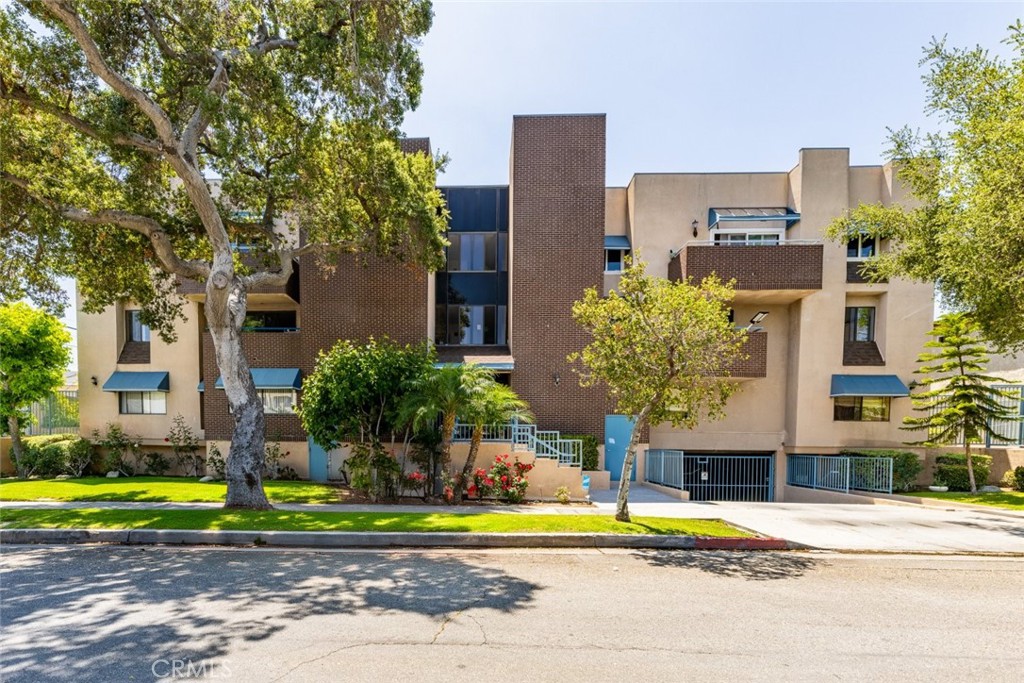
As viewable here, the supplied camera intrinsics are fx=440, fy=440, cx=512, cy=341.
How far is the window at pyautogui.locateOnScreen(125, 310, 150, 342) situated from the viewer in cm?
1848

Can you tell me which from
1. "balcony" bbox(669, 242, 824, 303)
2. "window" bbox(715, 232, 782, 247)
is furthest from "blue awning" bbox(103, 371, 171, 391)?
"window" bbox(715, 232, 782, 247)

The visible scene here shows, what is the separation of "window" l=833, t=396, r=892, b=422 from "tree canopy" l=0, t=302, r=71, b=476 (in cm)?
3005

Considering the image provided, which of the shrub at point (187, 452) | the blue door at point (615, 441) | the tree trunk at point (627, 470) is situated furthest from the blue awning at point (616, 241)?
the shrub at point (187, 452)

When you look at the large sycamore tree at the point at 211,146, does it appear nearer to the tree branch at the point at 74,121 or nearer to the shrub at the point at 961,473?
the tree branch at the point at 74,121

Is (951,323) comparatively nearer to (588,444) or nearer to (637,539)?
(588,444)

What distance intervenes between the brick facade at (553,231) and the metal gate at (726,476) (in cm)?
598

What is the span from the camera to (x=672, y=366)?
809 centimetres

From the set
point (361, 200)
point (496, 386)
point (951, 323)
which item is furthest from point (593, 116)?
point (951, 323)

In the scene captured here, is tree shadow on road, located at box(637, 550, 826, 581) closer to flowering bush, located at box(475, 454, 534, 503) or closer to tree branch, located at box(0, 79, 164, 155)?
flowering bush, located at box(475, 454, 534, 503)

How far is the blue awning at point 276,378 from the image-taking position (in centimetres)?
1475

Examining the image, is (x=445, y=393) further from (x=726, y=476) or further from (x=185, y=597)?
(x=726, y=476)

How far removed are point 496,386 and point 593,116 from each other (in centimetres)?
1084

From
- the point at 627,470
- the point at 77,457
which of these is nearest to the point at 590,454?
the point at 627,470

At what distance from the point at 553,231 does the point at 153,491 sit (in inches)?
573
